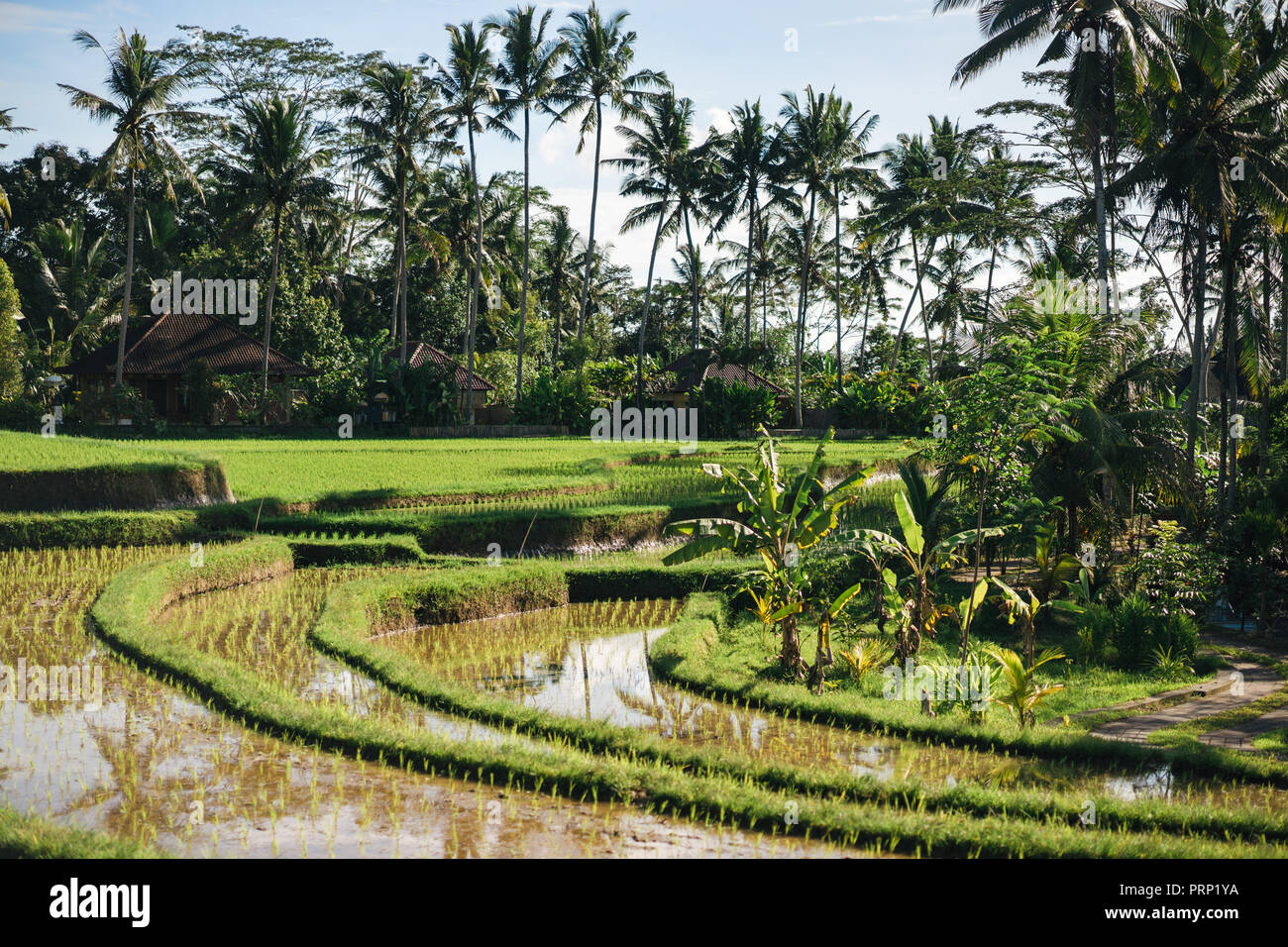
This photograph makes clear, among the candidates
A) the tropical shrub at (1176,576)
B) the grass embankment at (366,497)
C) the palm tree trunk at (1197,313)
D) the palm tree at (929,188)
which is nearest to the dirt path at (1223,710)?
the tropical shrub at (1176,576)

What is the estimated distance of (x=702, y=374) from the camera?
44.7m

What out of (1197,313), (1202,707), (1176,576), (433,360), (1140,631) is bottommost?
(1202,707)

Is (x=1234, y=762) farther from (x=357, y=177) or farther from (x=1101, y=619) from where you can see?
(x=357, y=177)

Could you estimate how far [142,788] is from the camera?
5902 millimetres

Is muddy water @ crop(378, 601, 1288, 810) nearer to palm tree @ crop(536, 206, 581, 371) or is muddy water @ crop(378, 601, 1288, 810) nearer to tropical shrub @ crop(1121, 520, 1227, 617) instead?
tropical shrub @ crop(1121, 520, 1227, 617)

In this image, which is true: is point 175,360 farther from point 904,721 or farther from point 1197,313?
point 904,721

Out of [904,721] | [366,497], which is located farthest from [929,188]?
[904,721]

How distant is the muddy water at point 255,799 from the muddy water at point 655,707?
1.96 m

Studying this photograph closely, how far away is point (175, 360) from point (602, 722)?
3349 centimetres

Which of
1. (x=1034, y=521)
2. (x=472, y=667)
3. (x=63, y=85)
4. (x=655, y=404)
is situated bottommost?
(x=472, y=667)

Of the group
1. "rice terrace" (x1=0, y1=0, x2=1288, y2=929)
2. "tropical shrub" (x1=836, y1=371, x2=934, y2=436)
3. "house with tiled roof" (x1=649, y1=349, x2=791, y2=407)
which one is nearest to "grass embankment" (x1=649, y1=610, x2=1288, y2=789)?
"rice terrace" (x1=0, y1=0, x2=1288, y2=929)

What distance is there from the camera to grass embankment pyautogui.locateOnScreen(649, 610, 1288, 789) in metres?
7.16
